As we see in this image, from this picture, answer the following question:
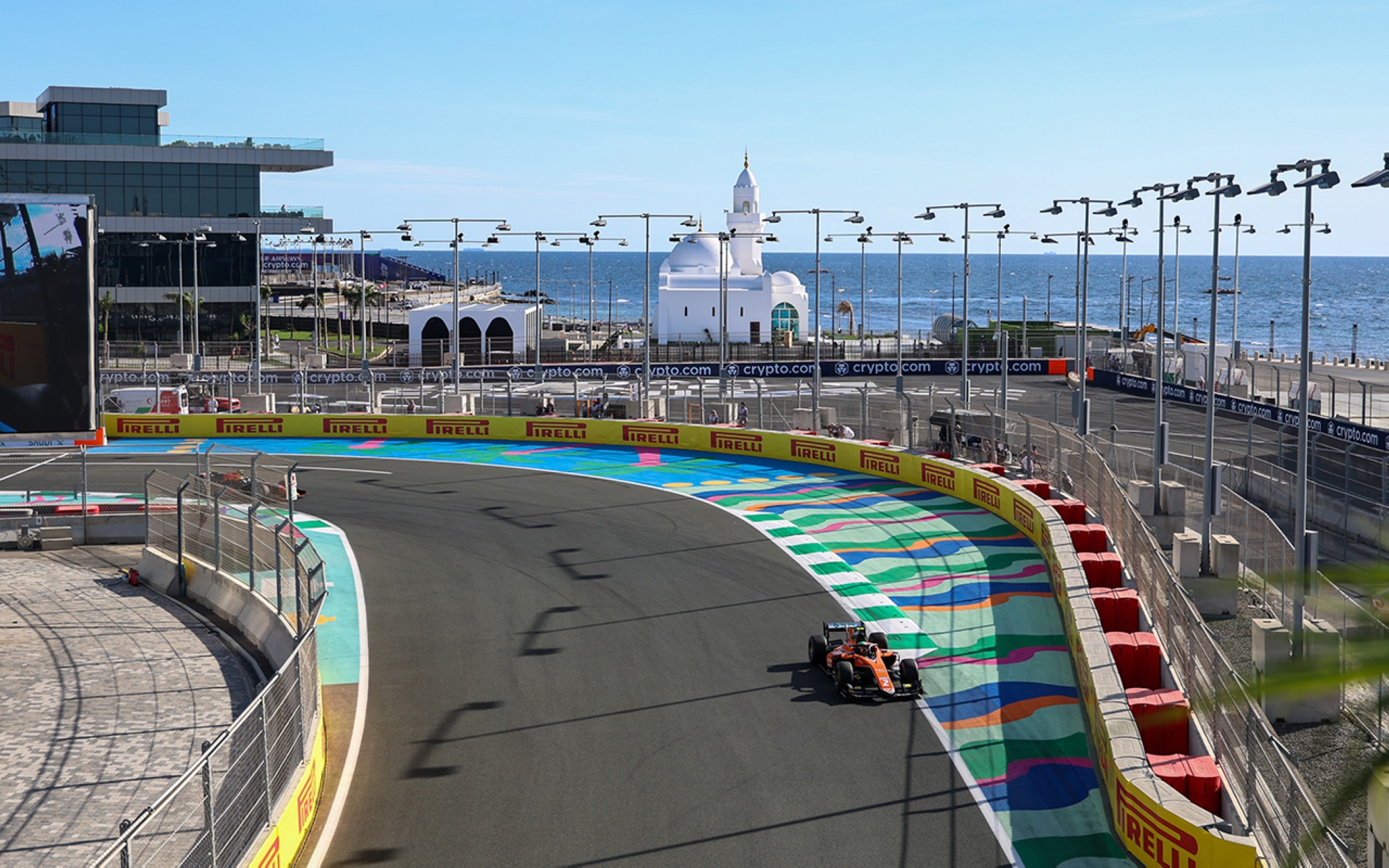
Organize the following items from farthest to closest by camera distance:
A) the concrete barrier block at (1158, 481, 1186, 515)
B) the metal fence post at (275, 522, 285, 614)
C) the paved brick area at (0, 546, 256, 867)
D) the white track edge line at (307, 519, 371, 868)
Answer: the concrete barrier block at (1158, 481, 1186, 515)
the metal fence post at (275, 522, 285, 614)
the paved brick area at (0, 546, 256, 867)
the white track edge line at (307, 519, 371, 868)

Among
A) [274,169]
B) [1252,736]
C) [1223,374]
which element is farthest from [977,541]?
[274,169]

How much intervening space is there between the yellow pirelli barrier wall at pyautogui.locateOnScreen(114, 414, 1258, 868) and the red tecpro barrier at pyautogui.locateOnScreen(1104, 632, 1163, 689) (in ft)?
1.49

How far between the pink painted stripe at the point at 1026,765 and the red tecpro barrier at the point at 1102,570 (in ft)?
22.8

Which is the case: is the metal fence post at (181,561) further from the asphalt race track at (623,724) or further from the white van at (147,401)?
the white van at (147,401)

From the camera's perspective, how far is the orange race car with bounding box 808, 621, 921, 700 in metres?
18.4

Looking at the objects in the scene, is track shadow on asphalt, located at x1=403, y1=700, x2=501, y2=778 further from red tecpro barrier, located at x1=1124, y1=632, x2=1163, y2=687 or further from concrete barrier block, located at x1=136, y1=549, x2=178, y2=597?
concrete barrier block, located at x1=136, y1=549, x2=178, y2=597

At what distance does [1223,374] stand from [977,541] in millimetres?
39342

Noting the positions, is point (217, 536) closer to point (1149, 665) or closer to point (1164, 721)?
point (1149, 665)

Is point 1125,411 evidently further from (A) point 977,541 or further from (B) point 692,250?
(B) point 692,250

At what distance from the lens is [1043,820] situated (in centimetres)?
1455

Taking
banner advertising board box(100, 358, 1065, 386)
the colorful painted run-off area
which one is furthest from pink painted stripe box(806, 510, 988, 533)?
banner advertising board box(100, 358, 1065, 386)

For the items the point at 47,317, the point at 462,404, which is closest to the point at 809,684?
the point at 47,317

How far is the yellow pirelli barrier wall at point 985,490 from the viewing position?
12625mm

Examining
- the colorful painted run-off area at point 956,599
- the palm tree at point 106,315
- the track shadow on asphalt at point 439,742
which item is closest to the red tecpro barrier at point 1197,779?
the colorful painted run-off area at point 956,599
